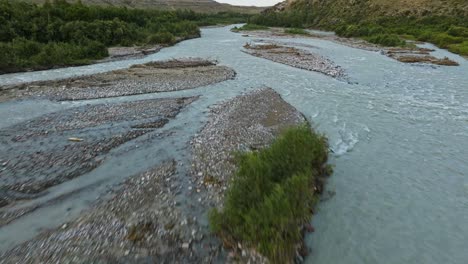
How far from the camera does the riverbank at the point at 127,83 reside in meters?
19.6

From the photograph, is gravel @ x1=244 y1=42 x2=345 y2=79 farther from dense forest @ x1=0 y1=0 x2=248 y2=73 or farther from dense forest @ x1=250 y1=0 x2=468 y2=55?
dense forest @ x1=250 y1=0 x2=468 y2=55

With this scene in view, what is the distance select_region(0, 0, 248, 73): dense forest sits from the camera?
28291 mm

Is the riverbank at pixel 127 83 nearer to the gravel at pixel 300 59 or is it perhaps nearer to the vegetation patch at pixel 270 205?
the gravel at pixel 300 59

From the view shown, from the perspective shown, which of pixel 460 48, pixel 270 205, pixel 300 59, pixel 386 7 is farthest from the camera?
pixel 386 7

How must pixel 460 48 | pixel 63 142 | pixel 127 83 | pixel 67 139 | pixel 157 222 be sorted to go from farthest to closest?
pixel 460 48
pixel 127 83
pixel 67 139
pixel 63 142
pixel 157 222

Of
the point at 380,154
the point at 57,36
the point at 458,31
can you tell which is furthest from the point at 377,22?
the point at 380,154

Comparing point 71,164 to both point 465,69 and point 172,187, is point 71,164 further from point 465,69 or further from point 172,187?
point 465,69

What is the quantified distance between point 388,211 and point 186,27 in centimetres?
6533

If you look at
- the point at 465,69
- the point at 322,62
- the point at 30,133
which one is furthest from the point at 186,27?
the point at 30,133

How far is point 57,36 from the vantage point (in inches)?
1479

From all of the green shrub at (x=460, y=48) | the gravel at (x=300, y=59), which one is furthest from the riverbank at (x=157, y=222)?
the green shrub at (x=460, y=48)

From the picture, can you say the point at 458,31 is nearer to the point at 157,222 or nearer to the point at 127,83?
the point at 127,83

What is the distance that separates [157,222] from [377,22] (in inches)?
3221

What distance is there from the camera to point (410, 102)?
1956 centimetres
